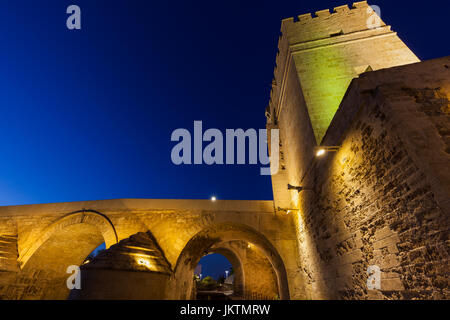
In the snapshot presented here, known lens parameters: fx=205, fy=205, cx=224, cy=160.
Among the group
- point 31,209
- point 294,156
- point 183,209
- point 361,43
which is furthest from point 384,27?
point 31,209

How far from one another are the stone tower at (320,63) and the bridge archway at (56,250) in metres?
7.51

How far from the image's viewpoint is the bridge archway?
805cm

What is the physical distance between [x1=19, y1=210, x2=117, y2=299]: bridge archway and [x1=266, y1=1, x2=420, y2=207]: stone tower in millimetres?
7514

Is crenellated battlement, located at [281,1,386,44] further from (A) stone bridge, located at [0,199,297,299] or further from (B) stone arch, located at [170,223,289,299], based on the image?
(B) stone arch, located at [170,223,289,299]

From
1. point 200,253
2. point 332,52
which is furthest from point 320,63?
point 200,253

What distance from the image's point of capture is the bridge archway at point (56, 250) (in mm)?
8055

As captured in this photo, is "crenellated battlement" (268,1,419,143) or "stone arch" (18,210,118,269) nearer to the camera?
"crenellated battlement" (268,1,419,143)

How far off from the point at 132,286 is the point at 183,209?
347cm

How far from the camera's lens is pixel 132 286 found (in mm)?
5230

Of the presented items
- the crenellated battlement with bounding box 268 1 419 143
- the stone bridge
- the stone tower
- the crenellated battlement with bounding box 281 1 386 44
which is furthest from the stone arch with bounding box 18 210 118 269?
the crenellated battlement with bounding box 281 1 386 44

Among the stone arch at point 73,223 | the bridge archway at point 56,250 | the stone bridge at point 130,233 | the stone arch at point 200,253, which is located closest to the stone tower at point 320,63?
the stone bridge at point 130,233

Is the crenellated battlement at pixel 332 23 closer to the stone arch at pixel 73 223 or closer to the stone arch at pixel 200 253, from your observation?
the stone arch at pixel 200 253

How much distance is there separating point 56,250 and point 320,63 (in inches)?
524

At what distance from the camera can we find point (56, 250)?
877 centimetres
